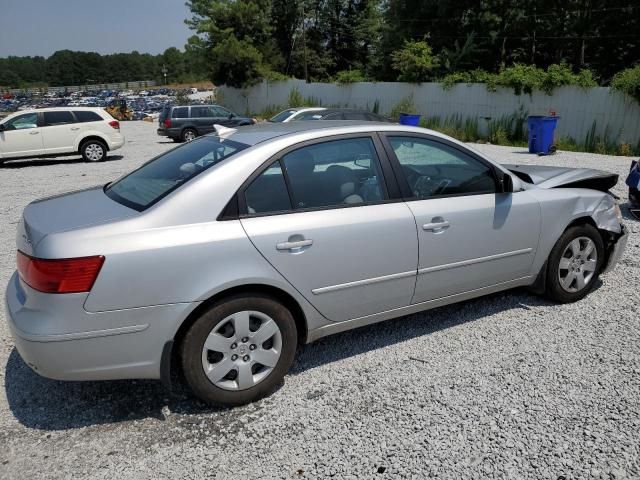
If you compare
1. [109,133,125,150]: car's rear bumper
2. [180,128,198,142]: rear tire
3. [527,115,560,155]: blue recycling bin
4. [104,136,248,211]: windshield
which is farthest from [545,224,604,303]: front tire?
[180,128,198,142]: rear tire

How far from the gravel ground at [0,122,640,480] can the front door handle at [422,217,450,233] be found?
2.83ft

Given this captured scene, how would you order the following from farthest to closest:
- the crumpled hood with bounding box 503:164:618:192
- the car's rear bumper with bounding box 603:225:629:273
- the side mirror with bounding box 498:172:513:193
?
the car's rear bumper with bounding box 603:225:629:273, the crumpled hood with bounding box 503:164:618:192, the side mirror with bounding box 498:172:513:193

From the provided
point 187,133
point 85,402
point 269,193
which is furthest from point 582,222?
point 187,133

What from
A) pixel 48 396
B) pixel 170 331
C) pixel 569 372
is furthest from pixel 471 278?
pixel 48 396

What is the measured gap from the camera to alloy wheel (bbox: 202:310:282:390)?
2.89 metres

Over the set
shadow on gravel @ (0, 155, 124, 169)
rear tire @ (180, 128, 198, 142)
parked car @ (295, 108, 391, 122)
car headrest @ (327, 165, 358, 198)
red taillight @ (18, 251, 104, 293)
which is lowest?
shadow on gravel @ (0, 155, 124, 169)

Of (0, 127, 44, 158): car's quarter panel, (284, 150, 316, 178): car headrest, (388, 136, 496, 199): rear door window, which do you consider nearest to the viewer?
(284, 150, 316, 178): car headrest

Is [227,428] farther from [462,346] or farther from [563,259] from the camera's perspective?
[563,259]

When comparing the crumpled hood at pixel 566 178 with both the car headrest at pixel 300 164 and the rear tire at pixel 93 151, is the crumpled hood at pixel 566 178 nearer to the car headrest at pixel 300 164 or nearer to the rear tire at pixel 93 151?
the car headrest at pixel 300 164

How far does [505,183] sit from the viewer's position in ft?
12.6

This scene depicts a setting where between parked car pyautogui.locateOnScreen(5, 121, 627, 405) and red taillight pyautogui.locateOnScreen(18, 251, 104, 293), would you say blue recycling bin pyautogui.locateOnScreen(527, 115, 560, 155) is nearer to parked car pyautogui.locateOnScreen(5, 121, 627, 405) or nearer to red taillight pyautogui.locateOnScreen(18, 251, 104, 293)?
parked car pyautogui.locateOnScreen(5, 121, 627, 405)

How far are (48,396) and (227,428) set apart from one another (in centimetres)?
122

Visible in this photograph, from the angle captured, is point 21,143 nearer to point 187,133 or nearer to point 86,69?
point 187,133

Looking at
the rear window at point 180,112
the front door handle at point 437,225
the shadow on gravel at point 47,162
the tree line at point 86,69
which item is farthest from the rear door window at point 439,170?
the tree line at point 86,69
